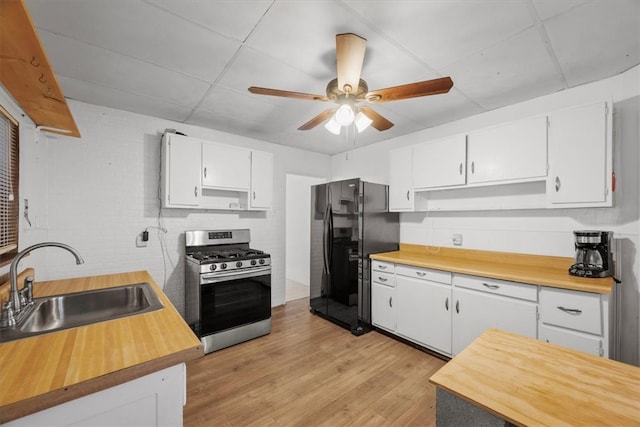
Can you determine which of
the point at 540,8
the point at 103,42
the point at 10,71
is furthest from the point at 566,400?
the point at 103,42

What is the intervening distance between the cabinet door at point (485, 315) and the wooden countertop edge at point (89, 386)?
2.26 meters

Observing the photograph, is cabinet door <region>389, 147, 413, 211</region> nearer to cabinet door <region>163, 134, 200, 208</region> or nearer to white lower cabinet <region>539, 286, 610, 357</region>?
white lower cabinet <region>539, 286, 610, 357</region>

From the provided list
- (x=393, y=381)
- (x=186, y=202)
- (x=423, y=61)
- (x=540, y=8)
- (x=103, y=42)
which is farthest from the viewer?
(x=186, y=202)

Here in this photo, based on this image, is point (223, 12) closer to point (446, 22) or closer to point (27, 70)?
point (27, 70)

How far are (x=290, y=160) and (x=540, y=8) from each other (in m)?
3.26

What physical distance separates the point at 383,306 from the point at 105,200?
3.23 meters

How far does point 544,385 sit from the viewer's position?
849 mm

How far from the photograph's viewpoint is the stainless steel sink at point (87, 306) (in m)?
1.50

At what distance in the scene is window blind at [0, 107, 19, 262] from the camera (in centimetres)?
156

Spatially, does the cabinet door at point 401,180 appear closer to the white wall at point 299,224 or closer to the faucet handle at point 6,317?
the white wall at point 299,224

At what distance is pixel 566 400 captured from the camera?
778 mm

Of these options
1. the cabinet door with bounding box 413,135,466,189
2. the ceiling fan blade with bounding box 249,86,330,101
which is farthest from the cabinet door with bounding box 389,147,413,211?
the ceiling fan blade with bounding box 249,86,330,101

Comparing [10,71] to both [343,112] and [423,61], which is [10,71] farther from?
[423,61]

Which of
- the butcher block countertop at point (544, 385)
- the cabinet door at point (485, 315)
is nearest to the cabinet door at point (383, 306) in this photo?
the cabinet door at point (485, 315)
